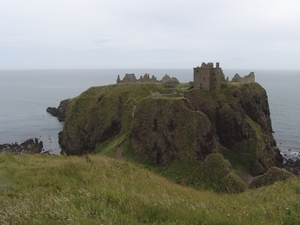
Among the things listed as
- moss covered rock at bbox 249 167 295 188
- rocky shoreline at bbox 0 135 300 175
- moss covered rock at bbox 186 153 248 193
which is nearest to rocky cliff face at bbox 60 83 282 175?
rocky shoreline at bbox 0 135 300 175

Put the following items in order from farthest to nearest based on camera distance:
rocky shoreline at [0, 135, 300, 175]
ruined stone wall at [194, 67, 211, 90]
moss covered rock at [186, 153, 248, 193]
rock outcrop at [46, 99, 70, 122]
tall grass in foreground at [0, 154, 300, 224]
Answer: rock outcrop at [46, 99, 70, 122] < ruined stone wall at [194, 67, 211, 90] < rocky shoreline at [0, 135, 300, 175] < moss covered rock at [186, 153, 248, 193] < tall grass in foreground at [0, 154, 300, 224]

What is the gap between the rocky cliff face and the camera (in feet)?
174

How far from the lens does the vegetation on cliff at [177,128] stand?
51.8 m

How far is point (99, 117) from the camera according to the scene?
244 ft

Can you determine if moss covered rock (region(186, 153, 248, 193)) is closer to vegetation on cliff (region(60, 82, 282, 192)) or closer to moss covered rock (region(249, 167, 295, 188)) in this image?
vegetation on cliff (region(60, 82, 282, 192))

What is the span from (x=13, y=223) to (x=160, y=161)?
47338 millimetres

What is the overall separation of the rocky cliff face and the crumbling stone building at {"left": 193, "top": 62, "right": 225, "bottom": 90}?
188cm

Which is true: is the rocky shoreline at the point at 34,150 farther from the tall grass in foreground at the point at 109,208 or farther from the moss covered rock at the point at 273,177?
the tall grass in foreground at the point at 109,208

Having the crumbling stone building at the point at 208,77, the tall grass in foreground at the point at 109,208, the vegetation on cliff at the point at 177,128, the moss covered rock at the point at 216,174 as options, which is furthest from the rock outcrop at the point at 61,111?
the tall grass in foreground at the point at 109,208

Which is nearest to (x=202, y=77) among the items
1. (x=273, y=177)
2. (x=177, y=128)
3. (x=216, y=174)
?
(x=177, y=128)

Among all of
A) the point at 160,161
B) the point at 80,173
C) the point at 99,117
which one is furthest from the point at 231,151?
the point at 80,173

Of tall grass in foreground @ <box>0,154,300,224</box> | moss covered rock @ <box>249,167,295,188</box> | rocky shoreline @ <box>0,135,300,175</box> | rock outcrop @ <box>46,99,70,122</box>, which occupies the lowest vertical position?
rocky shoreline @ <box>0,135,300,175</box>

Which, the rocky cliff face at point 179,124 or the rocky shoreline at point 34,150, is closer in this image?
the rocky cliff face at point 179,124

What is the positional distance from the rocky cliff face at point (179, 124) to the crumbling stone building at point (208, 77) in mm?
1879
